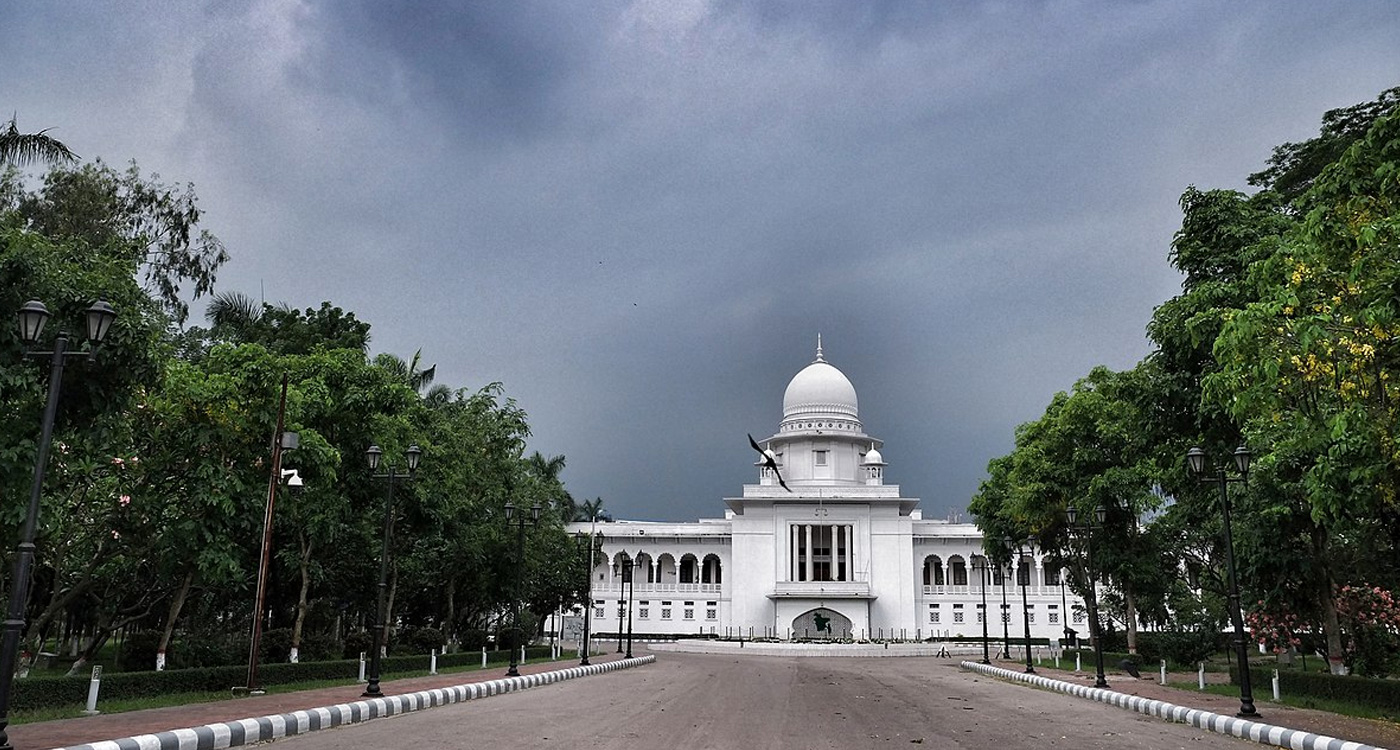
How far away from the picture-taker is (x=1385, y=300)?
10609 millimetres

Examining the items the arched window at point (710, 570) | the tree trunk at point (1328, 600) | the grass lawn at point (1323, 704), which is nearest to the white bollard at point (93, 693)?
the grass lawn at point (1323, 704)

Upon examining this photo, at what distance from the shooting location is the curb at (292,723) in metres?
9.77

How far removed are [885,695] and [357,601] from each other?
22.3 metres

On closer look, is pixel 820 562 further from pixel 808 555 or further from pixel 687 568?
pixel 687 568

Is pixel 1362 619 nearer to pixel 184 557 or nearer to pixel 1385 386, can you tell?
pixel 1385 386

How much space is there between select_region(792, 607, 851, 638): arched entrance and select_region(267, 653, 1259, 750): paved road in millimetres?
38200

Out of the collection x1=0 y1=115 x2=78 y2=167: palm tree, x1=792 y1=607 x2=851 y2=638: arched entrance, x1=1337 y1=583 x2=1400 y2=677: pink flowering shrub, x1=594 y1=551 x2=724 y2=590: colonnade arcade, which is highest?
x1=0 y1=115 x2=78 y2=167: palm tree

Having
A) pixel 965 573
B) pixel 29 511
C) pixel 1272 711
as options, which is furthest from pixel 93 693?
pixel 965 573

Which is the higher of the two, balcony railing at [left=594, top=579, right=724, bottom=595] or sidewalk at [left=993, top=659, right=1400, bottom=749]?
balcony railing at [left=594, top=579, right=724, bottom=595]

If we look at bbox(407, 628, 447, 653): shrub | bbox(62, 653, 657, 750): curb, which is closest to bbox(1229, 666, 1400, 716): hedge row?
bbox(62, 653, 657, 750): curb

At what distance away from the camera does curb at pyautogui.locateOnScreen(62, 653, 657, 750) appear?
9.77 meters

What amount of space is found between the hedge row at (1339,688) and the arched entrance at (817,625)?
3986cm

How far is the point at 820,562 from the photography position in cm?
6284

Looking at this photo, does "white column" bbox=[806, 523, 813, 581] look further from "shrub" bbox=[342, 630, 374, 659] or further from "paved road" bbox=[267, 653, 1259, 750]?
"paved road" bbox=[267, 653, 1259, 750]
